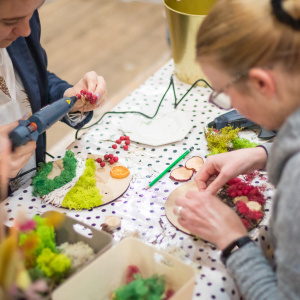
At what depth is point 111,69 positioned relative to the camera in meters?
3.30

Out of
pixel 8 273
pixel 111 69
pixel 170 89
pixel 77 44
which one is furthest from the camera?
pixel 77 44

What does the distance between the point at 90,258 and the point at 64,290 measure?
101 millimetres

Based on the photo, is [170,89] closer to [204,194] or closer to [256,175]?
[256,175]

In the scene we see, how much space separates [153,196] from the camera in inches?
44.5

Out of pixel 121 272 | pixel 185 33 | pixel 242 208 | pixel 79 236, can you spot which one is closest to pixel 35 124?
pixel 79 236

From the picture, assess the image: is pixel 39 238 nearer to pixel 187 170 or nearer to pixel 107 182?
pixel 107 182

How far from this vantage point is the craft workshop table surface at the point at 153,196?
92 centimetres

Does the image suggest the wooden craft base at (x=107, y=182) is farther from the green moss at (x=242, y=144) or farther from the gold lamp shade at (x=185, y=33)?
the gold lamp shade at (x=185, y=33)

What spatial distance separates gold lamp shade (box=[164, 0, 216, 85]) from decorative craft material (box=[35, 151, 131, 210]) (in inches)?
22.4

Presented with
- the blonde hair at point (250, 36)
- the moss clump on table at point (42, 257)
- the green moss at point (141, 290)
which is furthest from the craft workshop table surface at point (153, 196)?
the blonde hair at point (250, 36)

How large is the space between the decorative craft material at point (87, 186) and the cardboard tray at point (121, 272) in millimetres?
270

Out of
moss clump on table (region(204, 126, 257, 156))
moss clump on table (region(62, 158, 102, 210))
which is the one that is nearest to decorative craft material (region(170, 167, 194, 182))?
moss clump on table (region(204, 126, 257, 156))

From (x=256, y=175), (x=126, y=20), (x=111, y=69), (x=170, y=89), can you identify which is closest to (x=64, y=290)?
(x=256, y=175)

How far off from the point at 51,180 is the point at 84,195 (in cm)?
11
